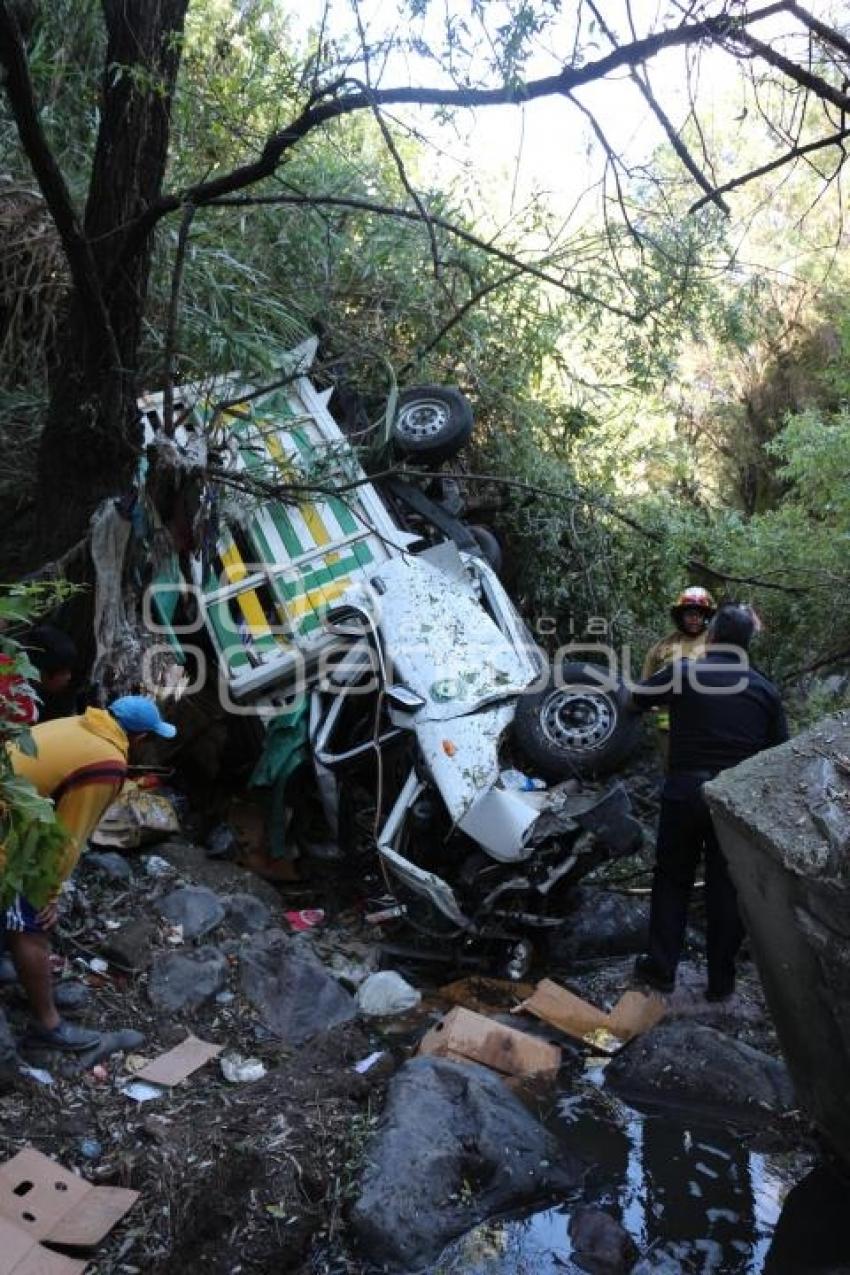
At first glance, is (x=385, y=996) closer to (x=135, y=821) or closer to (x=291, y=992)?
(x=291, y=992)

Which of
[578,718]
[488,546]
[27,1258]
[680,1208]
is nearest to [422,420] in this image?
[488,546]

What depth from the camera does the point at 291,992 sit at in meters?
4.29

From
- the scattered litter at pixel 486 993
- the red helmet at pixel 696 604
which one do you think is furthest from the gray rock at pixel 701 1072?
the red helmet at pixel 696 604

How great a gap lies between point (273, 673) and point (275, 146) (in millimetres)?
2573

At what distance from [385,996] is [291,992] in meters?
0.42

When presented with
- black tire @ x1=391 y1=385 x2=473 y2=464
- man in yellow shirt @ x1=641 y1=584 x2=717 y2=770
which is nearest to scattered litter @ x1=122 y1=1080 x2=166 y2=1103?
A: man in yellow shirt @ x1=641 y1=584 x2=717 y2=770

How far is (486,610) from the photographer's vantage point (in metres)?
5.91

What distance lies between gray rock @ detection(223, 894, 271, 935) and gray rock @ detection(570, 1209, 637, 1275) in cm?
208

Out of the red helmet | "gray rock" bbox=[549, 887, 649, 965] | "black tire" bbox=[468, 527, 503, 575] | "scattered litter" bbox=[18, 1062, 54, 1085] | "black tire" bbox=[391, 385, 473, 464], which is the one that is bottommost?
"gray rock" bbox=[549, 887, 649, 965]

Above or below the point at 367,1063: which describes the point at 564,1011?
below

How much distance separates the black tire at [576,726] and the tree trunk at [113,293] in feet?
7.23

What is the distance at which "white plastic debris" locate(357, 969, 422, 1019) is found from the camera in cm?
445

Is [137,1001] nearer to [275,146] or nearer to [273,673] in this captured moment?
[273,673]

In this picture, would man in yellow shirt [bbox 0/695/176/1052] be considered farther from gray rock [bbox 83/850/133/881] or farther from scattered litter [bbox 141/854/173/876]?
scattered litter [bbox 141/854/173/876]
